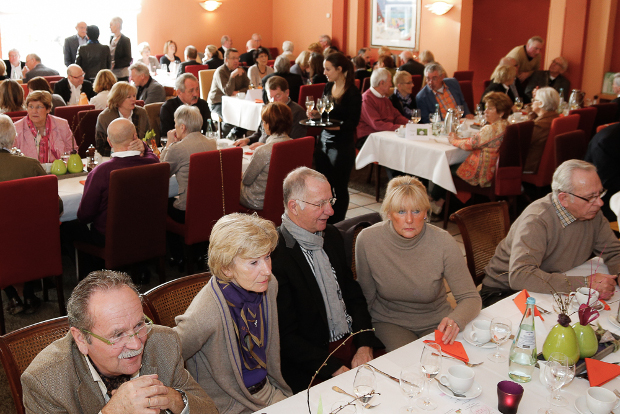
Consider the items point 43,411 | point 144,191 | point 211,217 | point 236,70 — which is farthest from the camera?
point 236,70

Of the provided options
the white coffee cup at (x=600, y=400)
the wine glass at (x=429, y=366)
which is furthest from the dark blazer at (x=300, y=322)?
the white coffee cup at (x=600, y=400)

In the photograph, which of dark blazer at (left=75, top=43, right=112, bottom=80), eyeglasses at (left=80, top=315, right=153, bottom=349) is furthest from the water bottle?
dark blazer at (left=75, top=43, right=112, bottom=80)

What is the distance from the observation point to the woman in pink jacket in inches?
182

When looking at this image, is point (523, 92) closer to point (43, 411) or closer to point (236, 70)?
point (236, 70)

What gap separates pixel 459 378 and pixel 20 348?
4.53 ft

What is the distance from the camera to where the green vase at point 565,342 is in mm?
1979

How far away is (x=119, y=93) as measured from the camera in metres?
Answer: 4.98

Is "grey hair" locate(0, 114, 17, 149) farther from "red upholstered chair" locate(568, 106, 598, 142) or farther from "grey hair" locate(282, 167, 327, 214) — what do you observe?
"red upholstered chair" locate(568, 106, 598, 142)

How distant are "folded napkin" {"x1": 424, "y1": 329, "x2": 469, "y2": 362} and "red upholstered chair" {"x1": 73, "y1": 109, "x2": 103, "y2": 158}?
4233 millimetres

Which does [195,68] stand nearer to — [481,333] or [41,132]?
[41,132]

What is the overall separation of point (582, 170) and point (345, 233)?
3.79 ft

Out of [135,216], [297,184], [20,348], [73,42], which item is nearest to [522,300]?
[297,184]

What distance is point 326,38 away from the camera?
11742 mm

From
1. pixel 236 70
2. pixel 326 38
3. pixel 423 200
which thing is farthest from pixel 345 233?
pixel 326 38
